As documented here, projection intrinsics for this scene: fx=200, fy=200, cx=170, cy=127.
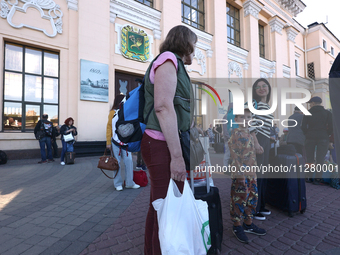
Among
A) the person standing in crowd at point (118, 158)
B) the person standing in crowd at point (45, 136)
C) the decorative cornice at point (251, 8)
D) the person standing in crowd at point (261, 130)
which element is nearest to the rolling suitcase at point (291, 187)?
the person standing in crowd at point (261, 130)

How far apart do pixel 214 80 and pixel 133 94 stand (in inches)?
473

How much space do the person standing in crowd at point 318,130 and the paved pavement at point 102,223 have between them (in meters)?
0.67

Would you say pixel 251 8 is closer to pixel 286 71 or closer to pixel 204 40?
pixel 204 40

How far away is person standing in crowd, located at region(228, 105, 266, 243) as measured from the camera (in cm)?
227

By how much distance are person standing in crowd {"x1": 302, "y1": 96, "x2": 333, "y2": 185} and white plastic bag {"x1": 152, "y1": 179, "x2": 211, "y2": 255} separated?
4.57 metres

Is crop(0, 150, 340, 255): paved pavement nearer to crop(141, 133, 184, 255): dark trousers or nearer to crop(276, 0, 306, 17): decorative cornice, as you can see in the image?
crop(141, 133, 184, 255): dark trousers

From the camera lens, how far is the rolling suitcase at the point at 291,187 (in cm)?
284

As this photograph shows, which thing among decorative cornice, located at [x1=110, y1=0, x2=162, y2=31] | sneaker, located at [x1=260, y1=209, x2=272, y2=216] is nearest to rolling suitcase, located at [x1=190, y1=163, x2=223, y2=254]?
sneaker, located at [x1=260, y1=209, x2=272, y2=216]

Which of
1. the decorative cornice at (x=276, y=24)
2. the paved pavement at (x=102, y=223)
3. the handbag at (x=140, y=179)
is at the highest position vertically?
the decorative cornice at (x=276, y=24)

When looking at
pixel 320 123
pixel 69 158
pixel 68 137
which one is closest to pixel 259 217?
pixel 320 123

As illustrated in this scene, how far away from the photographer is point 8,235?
2332 mm

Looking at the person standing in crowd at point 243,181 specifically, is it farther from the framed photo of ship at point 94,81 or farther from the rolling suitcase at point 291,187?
the framed photo of ship at point 94,81

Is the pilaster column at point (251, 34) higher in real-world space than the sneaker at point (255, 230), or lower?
higher

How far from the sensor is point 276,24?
58.4 feet
